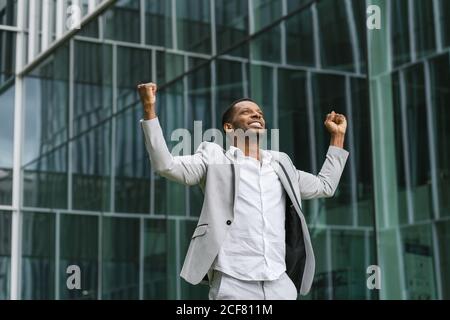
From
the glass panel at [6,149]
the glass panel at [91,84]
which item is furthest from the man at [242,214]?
the glass panel at [6,149]

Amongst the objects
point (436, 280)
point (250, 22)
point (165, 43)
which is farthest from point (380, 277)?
point (165, 43)

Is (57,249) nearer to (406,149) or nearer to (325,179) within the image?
(406,149)

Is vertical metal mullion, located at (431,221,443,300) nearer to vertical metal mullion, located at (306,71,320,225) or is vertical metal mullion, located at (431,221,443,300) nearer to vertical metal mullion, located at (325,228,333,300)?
vertical metal mullion, located at (325,228,333,300)

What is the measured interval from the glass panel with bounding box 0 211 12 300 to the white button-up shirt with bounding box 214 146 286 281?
1476 cm

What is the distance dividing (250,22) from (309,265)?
27.2ft

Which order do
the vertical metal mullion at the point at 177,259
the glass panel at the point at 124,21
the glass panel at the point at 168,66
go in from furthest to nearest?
the glass panel at the point at 124,21 < the glass panel at the point at 168,66 < the vertical metal mullion at the point at 177,259

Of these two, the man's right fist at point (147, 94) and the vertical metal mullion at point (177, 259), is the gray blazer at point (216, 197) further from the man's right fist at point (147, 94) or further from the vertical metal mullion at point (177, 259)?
the vertical metal mullion at point (177, 259)

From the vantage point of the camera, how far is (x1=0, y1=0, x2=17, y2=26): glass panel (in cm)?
1942

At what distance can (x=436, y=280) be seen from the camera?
380 inches

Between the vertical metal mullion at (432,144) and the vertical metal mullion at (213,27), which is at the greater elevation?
the vertical metal mullion at (213,27)

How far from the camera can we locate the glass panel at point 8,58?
19.8 meters

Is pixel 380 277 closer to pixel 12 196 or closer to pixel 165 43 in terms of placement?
pixel 165 43

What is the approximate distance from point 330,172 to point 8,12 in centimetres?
1558

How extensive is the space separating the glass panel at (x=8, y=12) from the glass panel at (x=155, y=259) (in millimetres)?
6615
